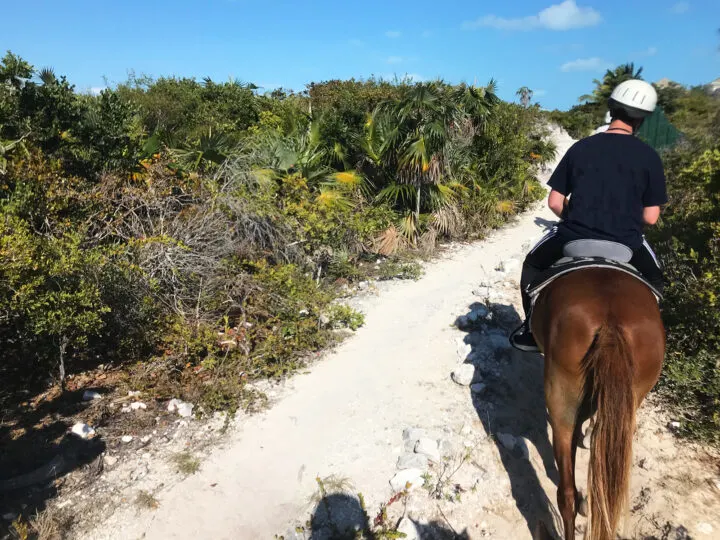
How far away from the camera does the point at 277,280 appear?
564cm

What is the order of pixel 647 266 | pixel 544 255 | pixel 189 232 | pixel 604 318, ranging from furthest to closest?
pixel 189 232
pixel 544 255
pixel 647 266
pixel 604 318

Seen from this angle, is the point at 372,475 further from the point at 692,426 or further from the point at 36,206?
the point at 36,206

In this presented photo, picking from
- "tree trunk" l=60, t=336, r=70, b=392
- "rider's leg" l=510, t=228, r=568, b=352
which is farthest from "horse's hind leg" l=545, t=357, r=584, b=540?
"tree trunk" l=60, t=336, r=70, b=392

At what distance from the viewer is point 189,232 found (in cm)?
578

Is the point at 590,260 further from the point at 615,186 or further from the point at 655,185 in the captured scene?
the point at 655,185

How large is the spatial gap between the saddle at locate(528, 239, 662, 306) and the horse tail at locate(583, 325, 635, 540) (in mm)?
659

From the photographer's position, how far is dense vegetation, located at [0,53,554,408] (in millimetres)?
4441

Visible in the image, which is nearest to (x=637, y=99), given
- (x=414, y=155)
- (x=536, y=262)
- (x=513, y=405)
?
(x=536, y=262)

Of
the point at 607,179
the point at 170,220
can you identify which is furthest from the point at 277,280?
the point at 607,179

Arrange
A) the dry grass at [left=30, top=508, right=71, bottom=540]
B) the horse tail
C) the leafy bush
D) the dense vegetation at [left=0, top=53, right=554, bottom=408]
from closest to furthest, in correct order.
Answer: the horse tail < the dry grass at [left=30, top=508, right=71, bottom=540] < the leafy bush < the dense vegetation at [left=0, top=53, right=554, bottom=408]

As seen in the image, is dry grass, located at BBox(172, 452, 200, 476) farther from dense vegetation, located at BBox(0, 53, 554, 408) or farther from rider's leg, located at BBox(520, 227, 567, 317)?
rider's leg, located at BBox(520, 227, 567, 317)

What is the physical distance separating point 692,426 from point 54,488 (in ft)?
17.7

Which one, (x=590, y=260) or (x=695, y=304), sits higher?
(x=590, y=260)

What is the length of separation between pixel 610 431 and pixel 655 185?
1.96 meters
